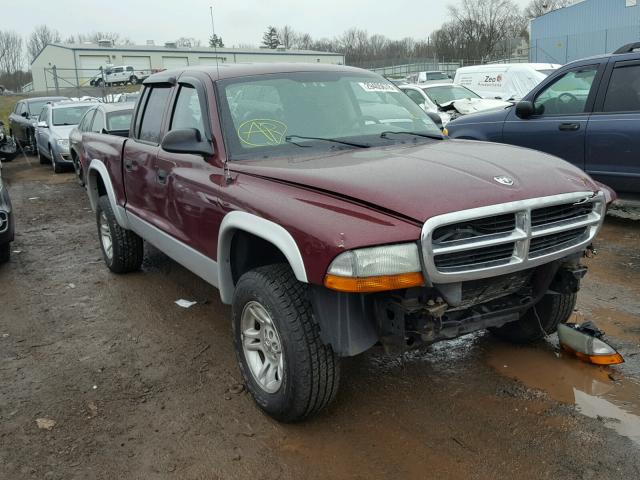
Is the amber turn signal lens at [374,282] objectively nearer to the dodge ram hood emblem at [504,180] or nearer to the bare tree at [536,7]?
the dodge ram hood emblem at [504,180]

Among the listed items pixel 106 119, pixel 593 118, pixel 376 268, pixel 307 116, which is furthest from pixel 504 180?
pixel 106 119

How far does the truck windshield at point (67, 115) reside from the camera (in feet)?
46.7

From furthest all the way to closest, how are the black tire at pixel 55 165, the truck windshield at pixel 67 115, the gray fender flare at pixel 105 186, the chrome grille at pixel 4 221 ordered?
the truck windshield at pixel 67 115
the black tire at pixel 55 165
the chrome grille at pixel 4 221
the gray fender flare at pixel 105 186

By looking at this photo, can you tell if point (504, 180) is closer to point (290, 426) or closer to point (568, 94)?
point (290, 426)

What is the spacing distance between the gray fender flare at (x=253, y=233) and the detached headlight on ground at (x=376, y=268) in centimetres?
21

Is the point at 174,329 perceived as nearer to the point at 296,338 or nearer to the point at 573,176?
the point at 296,338

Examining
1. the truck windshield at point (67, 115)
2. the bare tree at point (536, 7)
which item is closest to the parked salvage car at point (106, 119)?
the truck windshield at point (67, 115)

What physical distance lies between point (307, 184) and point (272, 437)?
1.34 metres

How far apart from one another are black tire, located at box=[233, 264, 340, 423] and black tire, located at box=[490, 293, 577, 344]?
5.15 ft

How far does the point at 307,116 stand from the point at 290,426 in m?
1.91

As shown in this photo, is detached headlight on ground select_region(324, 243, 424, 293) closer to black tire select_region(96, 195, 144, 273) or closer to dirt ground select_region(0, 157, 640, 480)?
dirt ground select_region(0, 157, 640, 480)

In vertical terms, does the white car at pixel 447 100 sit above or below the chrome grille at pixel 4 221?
above

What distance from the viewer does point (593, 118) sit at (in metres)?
6.52

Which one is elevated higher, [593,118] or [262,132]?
[262,132]
